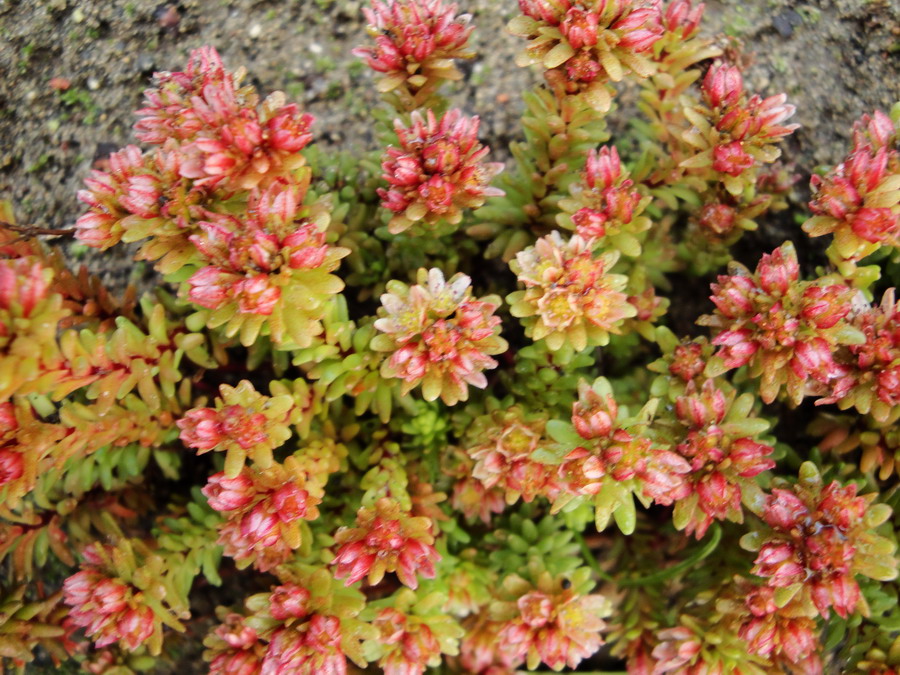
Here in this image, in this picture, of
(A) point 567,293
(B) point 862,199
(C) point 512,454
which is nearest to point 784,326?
(B) point 862,199

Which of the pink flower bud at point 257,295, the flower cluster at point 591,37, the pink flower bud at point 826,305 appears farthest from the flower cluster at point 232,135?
the pink flower bud at point 826,305

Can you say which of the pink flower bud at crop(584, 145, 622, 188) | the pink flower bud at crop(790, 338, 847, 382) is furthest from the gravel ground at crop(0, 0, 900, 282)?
the pink flower bud at crop(790, 338, 847, 382)

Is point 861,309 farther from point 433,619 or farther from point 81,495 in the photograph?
point 81,495

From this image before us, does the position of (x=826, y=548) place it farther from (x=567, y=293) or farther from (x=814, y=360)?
(x=567, y=293)

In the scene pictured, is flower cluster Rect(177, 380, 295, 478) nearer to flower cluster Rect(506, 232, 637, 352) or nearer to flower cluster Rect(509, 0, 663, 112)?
flower cluster Rect(506, 232, 637, 352)

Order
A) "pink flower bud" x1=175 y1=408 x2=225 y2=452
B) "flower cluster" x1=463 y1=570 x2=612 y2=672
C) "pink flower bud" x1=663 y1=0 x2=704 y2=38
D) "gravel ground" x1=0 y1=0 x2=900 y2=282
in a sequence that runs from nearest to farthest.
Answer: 1. "pink flower bud" x1=175 y1=408 x2=225 y2=452
2. "flower cluster" x1=463 y1=570 x2=612 y2=672
3. "pink flower bud" x1=663 y1=0 x2=704 y2=38
4. "gravel ground" x1=0 y1=0 x2=900 y2=282

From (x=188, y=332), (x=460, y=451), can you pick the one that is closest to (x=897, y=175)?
(x=460, y=451)
